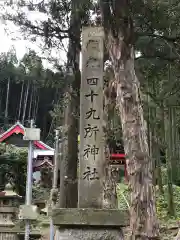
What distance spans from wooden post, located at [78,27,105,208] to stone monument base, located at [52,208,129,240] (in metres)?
0.25

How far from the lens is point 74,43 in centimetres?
922

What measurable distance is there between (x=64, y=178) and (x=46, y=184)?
579 inches

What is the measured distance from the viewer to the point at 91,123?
502 centimetres

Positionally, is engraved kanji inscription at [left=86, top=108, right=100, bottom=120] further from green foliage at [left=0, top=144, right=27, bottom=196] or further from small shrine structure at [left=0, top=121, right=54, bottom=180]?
small shrine structure at [left=0, top=121, right=54, bottom=180]

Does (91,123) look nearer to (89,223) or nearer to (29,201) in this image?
(89,223)

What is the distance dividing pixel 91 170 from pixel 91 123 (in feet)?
2.00

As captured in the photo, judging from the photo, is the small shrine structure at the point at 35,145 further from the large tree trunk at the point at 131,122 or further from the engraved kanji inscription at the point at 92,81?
the engraved kanji inscription at the point at 92,81

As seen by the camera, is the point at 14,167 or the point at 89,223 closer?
the point at 89,223

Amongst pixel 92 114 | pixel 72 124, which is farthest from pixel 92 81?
pixel 72 124

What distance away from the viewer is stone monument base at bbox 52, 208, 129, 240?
176 inches

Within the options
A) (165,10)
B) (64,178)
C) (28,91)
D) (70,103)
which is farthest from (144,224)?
(28,91)

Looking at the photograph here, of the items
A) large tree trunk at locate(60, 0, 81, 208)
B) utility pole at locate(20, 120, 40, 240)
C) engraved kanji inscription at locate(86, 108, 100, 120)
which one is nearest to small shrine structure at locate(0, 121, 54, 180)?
large tree trunk at locate(60, 0, 81, 208)

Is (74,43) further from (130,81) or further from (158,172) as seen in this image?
(158,172)

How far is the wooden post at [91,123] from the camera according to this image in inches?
A: 189
